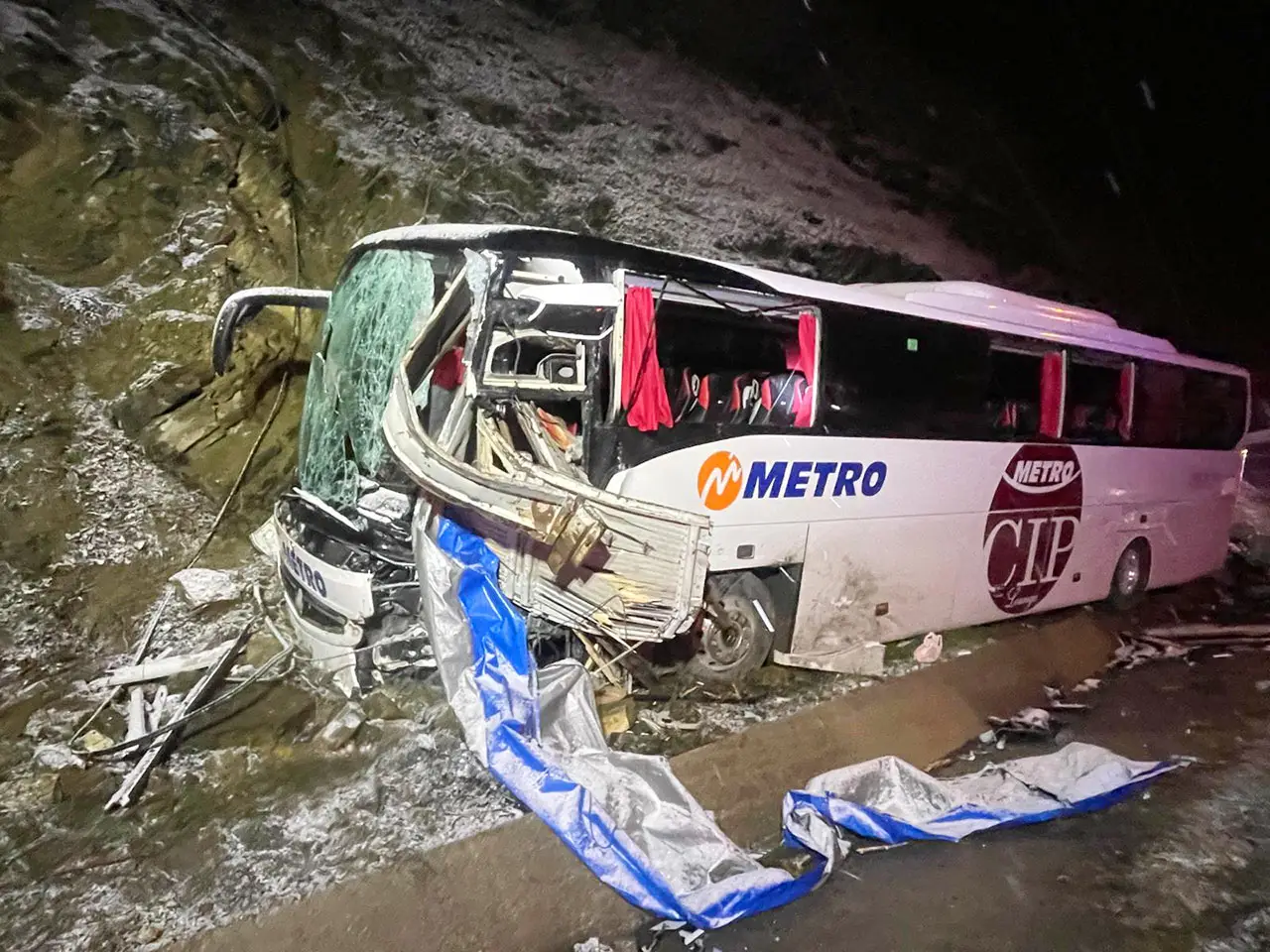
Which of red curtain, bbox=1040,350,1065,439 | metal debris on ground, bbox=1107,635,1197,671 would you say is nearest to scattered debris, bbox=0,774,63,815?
red curtain, bbox=1040,350,1065,439

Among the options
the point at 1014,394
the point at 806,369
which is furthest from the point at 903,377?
the point at 1014,394

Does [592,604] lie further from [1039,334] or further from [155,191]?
[155,191]

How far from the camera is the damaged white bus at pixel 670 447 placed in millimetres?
3920

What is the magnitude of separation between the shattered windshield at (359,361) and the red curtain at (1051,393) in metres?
5.01

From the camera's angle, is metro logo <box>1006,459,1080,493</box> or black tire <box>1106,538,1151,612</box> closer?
metro logo <box>1006,459,1080,493</box>

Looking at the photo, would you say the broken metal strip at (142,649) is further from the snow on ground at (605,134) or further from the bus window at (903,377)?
the snow on ground at (605,134)

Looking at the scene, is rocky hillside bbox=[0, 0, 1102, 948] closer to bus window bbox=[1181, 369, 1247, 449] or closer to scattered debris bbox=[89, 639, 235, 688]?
scattered debris bbox=[89, 639, 235, 688]

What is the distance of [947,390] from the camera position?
18.7 feet

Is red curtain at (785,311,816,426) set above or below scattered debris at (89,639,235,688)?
above

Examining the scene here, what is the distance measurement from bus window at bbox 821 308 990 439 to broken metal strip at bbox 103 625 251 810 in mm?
3855

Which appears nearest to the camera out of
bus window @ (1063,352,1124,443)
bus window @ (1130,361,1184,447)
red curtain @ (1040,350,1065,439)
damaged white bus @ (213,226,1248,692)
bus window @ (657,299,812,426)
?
damaged white bus @ (213,226,1248,692)

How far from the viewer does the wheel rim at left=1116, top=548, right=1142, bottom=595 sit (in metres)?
8.52

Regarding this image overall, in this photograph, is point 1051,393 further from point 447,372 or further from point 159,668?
point 159,668

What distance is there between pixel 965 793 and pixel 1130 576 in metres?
5.79
